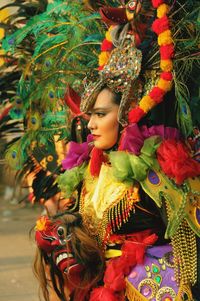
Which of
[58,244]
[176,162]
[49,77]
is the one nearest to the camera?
[176,162]

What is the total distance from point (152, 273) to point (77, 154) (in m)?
0.80

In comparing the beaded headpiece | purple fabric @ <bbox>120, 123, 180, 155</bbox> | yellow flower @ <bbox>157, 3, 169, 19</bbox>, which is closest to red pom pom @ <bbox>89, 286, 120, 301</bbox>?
purple fabric @ <bbox>120, 123, 180, 155</bbox>

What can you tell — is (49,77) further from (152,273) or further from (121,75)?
(152,273)

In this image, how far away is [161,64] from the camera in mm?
3045

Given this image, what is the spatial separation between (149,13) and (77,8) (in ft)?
2.24

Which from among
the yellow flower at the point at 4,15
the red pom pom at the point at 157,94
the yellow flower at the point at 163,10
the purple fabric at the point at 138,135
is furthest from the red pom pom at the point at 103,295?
the yellow flower at the point at 4,15

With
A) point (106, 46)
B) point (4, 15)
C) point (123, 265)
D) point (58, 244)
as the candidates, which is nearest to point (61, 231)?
point (58, 244)

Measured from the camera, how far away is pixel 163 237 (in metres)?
3.08

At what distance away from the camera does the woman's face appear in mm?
3131

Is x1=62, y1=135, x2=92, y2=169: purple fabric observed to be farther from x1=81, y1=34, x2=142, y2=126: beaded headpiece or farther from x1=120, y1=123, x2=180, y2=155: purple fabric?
x1=120, y1=123, x2=180, y2=155: purple fabric

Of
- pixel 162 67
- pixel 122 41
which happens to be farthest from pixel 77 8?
pixel 162 67

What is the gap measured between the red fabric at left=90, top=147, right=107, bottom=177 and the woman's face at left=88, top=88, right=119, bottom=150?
11 centimetres

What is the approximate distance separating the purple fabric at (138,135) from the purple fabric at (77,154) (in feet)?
1.47

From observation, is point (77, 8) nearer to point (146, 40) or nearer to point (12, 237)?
point (146, 40)
